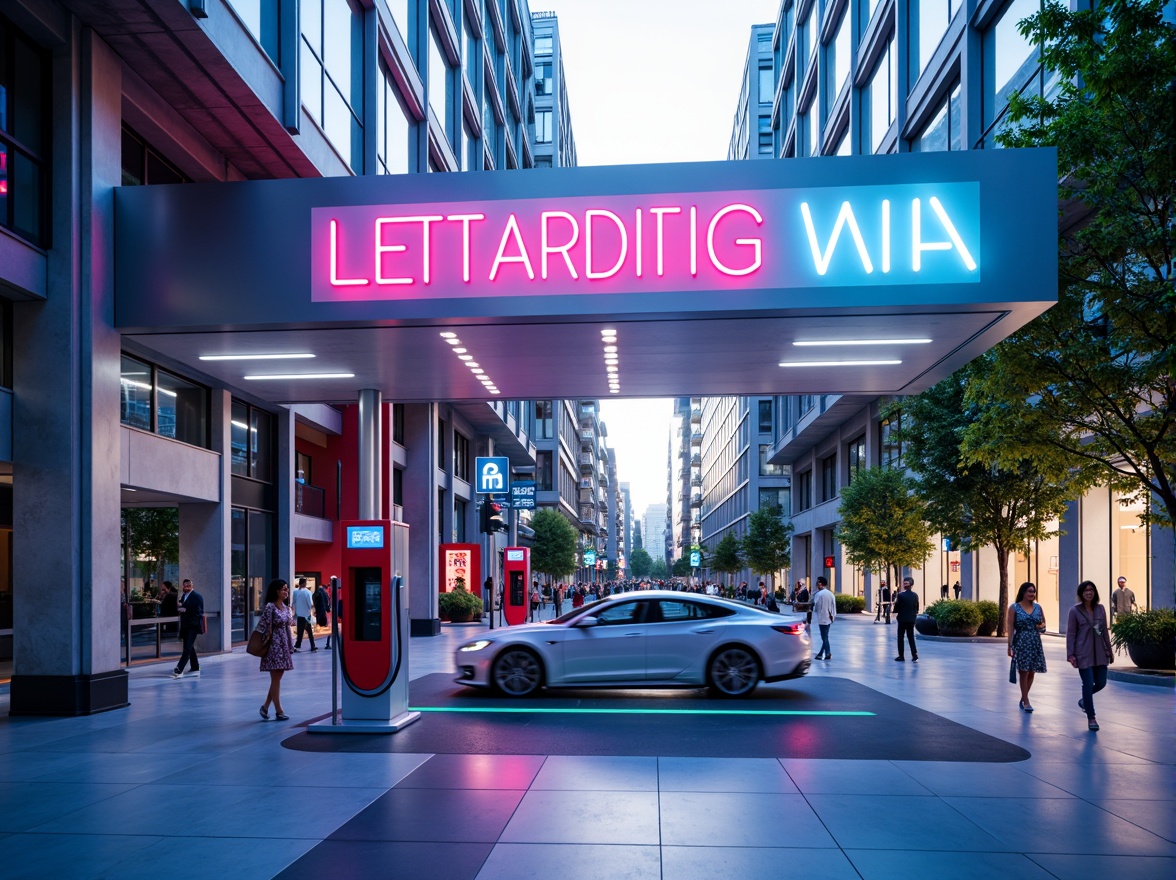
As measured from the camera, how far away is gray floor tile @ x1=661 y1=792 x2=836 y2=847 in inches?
266

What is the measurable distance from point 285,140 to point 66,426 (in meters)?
6.24

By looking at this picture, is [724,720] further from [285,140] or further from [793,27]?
[793,27]

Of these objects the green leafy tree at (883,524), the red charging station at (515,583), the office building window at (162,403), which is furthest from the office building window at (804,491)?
the office building window at (162,403)

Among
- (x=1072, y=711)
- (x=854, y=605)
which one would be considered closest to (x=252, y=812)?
(x=1072, y=711)

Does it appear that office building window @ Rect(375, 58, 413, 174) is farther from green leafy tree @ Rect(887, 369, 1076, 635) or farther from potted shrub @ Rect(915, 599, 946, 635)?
potted shrub @ Rect(915, 599, 946, 635)

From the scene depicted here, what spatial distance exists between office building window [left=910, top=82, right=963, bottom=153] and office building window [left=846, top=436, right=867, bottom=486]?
19.2 metres

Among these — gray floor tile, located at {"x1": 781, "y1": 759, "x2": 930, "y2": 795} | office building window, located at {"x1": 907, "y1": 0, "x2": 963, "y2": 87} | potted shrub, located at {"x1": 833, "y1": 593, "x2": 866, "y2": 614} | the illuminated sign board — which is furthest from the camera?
potted shrub, located at {"x1": 833, "y1": 593, "x2": 866, "y2": 614}

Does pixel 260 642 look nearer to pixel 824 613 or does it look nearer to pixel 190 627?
pixel 190 627

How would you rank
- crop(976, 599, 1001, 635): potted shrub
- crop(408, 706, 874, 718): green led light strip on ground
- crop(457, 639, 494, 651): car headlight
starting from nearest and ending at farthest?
crop(408, 706, 874, 718): green led light strip on ground → crop(457, 639, 494, 651): car headlight → crop(976, 599, 1001, 635): potted shrub

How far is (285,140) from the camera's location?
16.3 metres

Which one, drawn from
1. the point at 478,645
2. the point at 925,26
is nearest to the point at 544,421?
the point at 925,26

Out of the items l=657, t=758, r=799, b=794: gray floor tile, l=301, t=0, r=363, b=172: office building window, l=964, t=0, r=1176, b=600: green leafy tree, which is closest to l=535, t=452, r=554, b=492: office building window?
l=301, t=0, r=363, b=172: office building window

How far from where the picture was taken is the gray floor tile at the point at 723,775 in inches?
326

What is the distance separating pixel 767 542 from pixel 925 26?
40.4m
